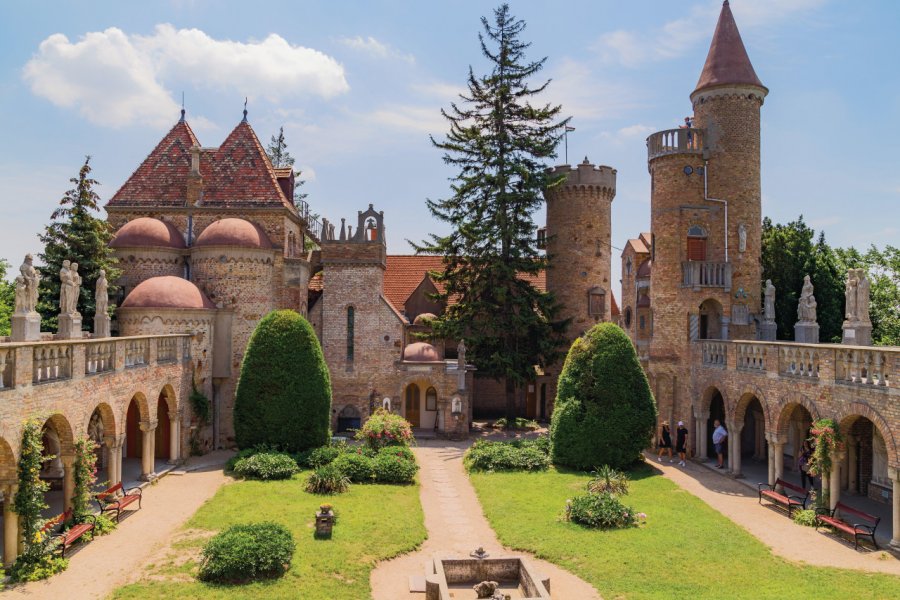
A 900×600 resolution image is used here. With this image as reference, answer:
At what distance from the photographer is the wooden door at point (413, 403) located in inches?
1389

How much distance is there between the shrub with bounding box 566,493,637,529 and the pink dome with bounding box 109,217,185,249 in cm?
2270

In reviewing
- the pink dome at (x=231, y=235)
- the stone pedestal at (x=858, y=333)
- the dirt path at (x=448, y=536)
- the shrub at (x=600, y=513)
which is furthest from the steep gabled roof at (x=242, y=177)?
the stone pedestal at (x=858, y=333)

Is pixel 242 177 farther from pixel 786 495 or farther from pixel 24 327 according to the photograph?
pixel 786 495

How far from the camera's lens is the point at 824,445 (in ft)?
60.6

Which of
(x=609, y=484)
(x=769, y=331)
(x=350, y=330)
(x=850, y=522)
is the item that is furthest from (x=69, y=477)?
(x=769, y=331)


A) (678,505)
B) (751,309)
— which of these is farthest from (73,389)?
(751,309)

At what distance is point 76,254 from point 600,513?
26045 mm

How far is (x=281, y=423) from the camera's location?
86.2 ft

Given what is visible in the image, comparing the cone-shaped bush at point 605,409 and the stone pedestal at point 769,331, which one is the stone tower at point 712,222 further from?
the cone-shaped bush at point 605,409

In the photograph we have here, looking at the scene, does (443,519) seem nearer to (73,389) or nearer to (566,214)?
(73,389)

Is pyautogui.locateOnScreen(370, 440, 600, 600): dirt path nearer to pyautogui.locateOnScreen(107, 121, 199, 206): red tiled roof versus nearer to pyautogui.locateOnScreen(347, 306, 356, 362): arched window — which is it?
pyautogui.locateOnScreen(347, 306, 356, 362): arched window

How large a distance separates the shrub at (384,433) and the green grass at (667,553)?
5.71 m

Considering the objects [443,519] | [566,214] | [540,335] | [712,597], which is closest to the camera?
[712,597]

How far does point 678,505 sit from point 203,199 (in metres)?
26.0
